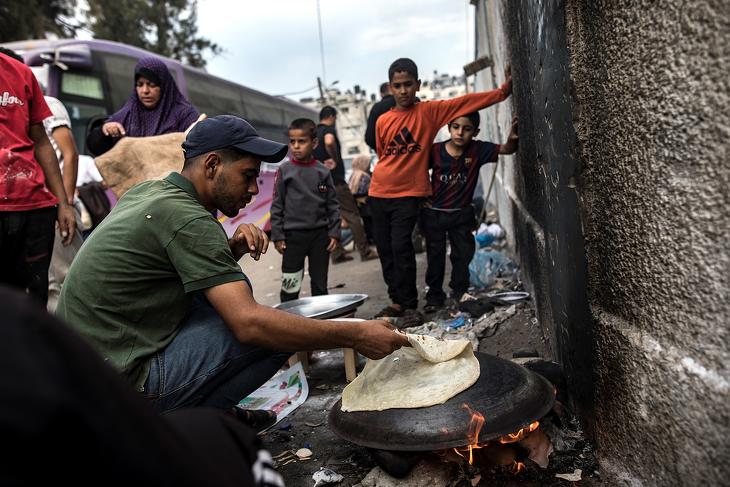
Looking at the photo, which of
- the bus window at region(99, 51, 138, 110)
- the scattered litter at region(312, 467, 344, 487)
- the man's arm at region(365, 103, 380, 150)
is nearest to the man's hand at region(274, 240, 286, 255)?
the man's arm at region(365, 103, 380, 150)

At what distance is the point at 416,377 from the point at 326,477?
0.56 meters

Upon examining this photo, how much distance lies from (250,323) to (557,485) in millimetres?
1292

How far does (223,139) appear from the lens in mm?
2320

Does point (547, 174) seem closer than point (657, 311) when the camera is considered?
No

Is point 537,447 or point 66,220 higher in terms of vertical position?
point 66,220

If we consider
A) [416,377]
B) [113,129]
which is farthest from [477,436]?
[113,129]

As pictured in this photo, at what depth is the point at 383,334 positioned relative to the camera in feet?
7.43

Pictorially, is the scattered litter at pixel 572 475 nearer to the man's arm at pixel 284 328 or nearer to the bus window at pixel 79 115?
the man's arm at pixel 284 328

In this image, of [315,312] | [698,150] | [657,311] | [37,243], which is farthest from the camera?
[315,312]

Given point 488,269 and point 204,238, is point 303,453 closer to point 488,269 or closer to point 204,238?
point 204,238

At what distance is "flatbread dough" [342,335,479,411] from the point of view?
2281mm

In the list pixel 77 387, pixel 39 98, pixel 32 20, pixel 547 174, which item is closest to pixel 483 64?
pixel 547 174

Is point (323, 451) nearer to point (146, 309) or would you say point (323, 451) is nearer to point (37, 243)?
point (146, 309)

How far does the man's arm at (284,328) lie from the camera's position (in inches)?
79.4
